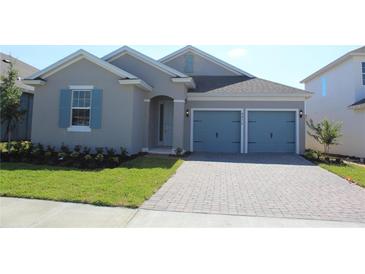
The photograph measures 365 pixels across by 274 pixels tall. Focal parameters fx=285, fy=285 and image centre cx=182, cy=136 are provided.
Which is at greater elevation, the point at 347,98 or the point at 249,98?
the point at 347,98

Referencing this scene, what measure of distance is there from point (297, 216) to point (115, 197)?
370 cm

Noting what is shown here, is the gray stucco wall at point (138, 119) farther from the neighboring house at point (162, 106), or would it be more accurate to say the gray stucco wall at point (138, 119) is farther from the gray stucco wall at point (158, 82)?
the gray stucco wall at point (158, 82)

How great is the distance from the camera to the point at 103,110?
40.8ft

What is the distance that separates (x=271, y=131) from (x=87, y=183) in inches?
426

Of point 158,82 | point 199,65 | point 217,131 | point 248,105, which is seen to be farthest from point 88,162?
point 199,65

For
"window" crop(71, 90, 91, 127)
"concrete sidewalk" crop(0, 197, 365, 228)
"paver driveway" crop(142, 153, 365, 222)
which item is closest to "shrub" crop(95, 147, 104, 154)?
"window" crop(71, 90, 91, 127)

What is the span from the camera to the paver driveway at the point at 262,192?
5663 millimetres

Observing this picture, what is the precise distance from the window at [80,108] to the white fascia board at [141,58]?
9.51 ft

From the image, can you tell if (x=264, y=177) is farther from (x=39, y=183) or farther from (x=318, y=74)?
(x=318, y=74)

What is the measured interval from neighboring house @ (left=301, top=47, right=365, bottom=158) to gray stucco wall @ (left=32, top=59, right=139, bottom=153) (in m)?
12.4

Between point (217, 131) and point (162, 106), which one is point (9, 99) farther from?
point (217, 131)

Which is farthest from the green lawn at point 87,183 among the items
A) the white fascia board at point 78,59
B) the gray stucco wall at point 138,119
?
the white fascia board at point 78,59

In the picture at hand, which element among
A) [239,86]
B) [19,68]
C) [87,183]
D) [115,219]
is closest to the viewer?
[115,219]

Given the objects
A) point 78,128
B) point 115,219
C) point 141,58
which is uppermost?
point 141,58
